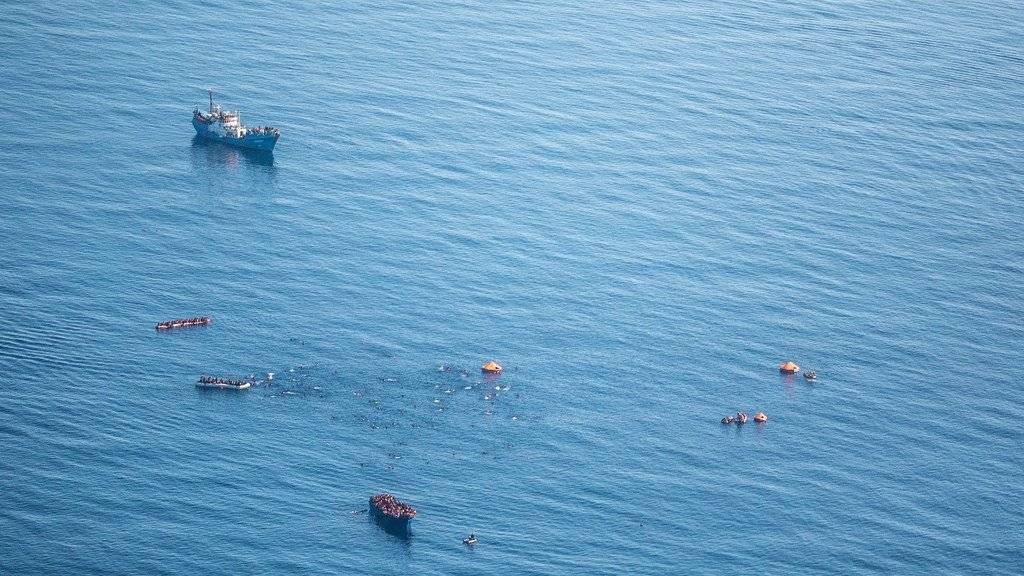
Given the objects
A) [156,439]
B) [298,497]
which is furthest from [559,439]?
[156,439]

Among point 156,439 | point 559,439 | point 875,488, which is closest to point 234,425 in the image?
point 156,439

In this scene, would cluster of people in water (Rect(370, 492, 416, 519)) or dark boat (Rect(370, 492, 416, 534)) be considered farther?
dark boat (Rect(370, 492, 416, 534))

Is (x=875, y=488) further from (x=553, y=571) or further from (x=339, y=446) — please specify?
(x=339, y=446)

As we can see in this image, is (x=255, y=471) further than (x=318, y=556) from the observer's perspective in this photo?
Yes

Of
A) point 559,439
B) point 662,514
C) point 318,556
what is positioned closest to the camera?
point 318,556

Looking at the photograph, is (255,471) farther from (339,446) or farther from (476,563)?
(476,563)

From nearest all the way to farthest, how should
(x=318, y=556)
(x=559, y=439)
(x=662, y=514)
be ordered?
1. (x=318, y=556)
2. (x=662, y=514)
3. (x=559, y=439)
